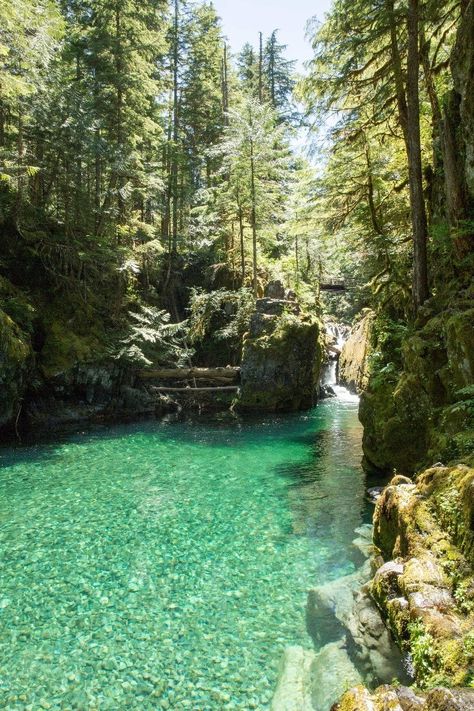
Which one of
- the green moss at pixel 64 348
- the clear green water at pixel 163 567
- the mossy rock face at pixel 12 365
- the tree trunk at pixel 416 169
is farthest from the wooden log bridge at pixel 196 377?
the tree trunk at pixel 416 169

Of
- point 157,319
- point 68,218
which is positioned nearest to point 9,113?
point 68,218

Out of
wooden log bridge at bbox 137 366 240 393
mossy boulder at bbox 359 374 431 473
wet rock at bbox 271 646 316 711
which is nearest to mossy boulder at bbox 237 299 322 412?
wooden log bridge at bbox 137 366 240 393

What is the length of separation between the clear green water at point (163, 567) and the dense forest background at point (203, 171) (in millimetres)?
5568

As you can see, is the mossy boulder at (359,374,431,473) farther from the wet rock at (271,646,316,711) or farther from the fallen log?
the fallen log

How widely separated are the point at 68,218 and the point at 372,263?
13466mm

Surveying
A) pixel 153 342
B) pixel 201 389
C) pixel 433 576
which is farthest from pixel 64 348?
pixel 433 576

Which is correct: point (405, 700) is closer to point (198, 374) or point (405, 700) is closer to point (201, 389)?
point (201, 389)

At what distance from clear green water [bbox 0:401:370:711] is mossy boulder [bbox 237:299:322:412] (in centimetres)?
616

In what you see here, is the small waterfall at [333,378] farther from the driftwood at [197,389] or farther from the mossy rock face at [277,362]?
the driftwood at [197,389]

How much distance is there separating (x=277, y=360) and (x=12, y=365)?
1097 centimetres

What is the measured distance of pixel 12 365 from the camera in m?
15.4

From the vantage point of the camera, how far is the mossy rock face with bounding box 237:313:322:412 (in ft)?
66.4

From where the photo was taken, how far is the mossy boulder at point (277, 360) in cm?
2025

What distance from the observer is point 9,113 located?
17703 mm
